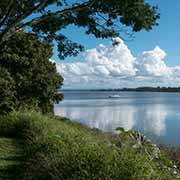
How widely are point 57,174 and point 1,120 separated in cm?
926

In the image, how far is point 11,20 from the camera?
34.7 feet

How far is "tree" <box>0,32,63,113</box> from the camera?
70.3ft

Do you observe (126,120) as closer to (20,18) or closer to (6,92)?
(6,92)

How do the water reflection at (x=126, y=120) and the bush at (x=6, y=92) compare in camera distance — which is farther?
the water reflection at (x=126, y=120)

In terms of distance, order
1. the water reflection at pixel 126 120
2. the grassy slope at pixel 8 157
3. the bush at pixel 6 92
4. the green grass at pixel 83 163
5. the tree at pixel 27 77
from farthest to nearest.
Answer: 1. the water reflection at pixel 126 120
2. the tree at pixel 27 77
3. the bush at pixel 6 92
4. the grassy slope at pixel 8 157
5. the green grass at pixel 83 163

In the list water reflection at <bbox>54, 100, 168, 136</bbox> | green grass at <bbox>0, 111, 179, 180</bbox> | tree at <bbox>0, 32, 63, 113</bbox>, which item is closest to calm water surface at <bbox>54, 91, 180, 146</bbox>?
water reflection at <bbox>54, 100, 168, 136</bbox>

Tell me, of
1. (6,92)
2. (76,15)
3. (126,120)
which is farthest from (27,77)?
(126,120)

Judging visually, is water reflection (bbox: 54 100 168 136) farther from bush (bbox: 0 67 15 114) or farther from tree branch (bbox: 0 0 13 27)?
tree branch (bbox: 0 0 13 27)

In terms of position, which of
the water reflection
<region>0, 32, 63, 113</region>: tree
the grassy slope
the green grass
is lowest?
the water reflection

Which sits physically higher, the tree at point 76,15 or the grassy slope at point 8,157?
the tree at point 76,15

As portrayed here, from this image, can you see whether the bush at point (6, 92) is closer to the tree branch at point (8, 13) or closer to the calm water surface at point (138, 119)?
the calm water surface at point (138, 119)

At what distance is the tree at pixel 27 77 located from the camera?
21422 millimetres

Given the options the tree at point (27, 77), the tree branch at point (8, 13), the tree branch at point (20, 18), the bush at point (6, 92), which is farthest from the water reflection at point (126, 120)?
the tree branch at point (20, 18)

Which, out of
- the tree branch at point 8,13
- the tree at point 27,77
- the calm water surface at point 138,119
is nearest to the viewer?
the tree branch at point 8,13
